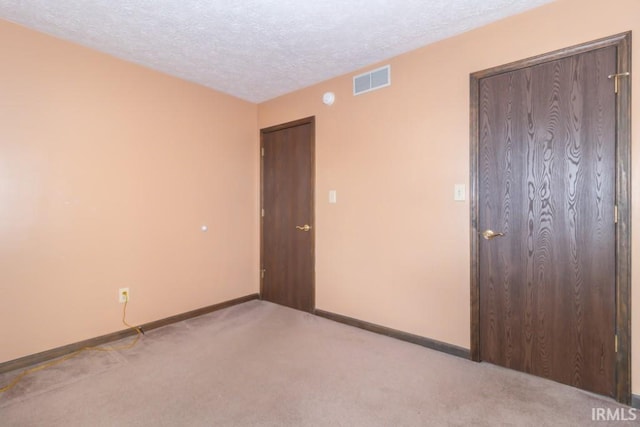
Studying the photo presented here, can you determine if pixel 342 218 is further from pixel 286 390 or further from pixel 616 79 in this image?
pixel 616 79

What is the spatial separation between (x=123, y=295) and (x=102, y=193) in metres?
0.90

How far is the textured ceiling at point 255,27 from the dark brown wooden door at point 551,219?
616mm

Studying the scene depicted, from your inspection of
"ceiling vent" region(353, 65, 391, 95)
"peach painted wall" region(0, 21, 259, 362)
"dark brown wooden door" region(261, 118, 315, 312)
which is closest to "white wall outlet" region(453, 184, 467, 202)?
"ceiling vent" region(353, 65, 391, 95)

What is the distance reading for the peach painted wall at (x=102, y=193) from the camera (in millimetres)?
2268

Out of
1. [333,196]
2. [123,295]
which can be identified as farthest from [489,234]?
[123,295]

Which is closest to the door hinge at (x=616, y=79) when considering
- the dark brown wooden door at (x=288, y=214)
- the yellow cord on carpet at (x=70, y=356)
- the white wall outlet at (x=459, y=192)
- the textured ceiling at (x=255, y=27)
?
the textured ceiling at (x=255, y=27)

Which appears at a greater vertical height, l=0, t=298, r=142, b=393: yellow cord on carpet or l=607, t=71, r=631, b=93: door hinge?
l=607, t=71, r=631, b=93: door hinge

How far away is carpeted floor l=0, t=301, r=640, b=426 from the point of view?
68.4 inches

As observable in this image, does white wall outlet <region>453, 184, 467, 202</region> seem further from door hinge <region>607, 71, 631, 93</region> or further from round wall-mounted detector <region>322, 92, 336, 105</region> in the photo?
round wall-mounted detector <region>322, 92, 336, 105</region>

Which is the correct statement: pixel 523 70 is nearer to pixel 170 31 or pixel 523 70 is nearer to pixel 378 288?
pixel 378 288

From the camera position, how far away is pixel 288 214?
12.1 feet

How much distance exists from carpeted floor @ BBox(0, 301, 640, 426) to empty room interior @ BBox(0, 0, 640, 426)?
0.02m

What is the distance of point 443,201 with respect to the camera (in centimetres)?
251

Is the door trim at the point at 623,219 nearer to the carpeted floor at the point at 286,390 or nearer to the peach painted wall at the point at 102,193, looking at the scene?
the carpeted floor at the point at 286,390
